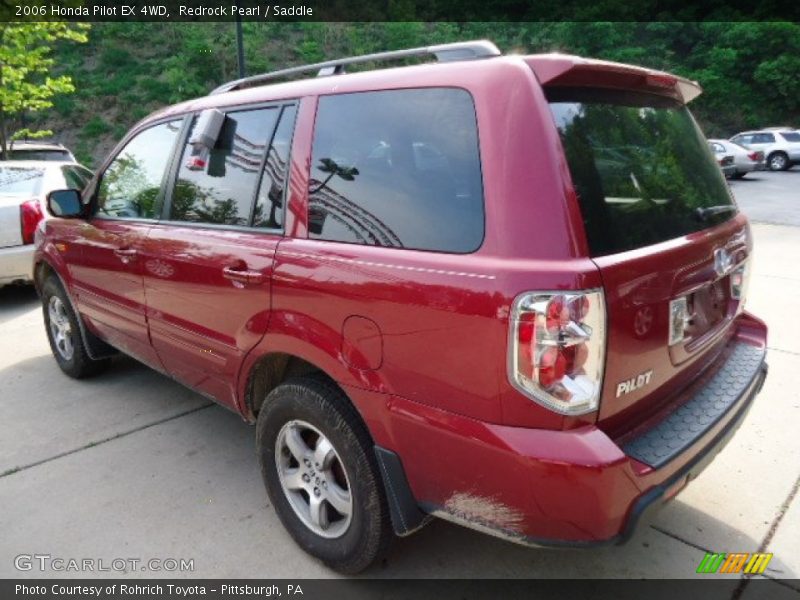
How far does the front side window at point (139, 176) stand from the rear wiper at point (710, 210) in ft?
8.24

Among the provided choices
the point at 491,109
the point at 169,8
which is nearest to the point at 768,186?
the point at 491,109

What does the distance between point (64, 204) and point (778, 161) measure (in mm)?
27542

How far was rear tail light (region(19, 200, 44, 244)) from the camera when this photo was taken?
627 cm

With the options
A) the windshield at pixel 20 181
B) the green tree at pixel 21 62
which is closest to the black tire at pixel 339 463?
the windshield at pixel 20 181

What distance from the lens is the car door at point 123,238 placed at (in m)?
3.28

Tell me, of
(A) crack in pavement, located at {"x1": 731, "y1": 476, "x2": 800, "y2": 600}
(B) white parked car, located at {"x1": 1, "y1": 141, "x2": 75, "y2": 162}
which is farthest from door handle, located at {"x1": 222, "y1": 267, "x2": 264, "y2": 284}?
(B) white parked car, located at {"x1": 1, "y1": 141, "x2": 75, "y2": 162}

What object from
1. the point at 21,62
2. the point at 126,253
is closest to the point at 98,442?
the point at 126,253

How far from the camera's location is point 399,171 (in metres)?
2.08

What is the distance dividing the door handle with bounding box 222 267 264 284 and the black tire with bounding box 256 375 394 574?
43cm

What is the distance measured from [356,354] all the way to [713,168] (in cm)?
176

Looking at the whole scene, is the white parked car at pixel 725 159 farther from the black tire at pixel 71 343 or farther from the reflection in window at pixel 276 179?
the reflection in window at pixel 276 179

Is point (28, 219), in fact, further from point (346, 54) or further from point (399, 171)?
point (346, 54)

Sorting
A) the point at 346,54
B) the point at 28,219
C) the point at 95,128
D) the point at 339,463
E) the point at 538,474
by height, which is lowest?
the point at 339,463

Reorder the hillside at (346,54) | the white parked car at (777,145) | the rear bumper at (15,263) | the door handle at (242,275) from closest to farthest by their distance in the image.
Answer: the door handle at (242,275)
the rear bumper at (15,263)
the white parked car at (777,145)
the hillside at (346,54)
